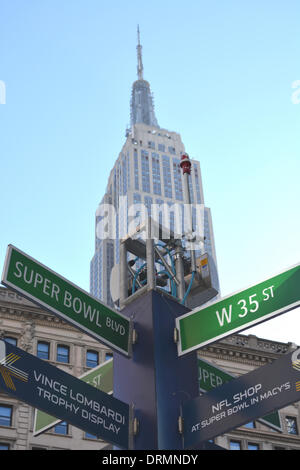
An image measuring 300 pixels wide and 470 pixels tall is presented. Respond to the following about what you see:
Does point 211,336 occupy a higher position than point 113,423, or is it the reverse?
point 211,336

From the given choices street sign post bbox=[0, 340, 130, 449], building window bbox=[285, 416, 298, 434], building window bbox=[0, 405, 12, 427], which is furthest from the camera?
building window bbox=[285, 416, 298, 434]

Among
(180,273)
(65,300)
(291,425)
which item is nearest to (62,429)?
(291,425)

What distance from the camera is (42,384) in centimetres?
648

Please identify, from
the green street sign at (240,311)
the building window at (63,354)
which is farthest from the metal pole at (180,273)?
the building window at (63,354)

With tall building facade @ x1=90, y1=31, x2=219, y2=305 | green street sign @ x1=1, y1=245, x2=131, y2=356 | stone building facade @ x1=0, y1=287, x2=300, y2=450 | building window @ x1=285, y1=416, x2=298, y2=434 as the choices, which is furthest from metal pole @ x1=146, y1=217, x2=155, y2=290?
tall building facade @ x1=90, y1=31, x2=219, y2=305

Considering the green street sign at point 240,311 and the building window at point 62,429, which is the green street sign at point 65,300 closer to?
the green street sign at point 240,311

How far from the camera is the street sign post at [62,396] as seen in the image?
6273mm

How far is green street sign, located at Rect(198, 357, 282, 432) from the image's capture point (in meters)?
8.16

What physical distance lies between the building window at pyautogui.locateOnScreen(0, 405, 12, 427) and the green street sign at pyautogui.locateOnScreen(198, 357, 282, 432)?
24.5m

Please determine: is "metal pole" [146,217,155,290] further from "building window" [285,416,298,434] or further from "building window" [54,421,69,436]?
"building window" [285,416,298,434]

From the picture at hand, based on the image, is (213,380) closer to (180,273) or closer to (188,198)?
(180,273)

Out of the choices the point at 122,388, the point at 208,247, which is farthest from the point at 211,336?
the point at 208,247
